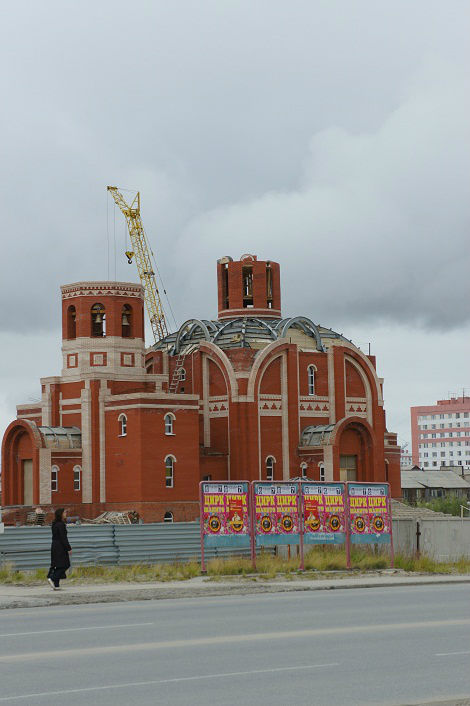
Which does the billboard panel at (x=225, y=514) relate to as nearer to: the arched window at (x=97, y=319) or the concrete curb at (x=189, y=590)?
the concrete curb at (x=189, y=590)

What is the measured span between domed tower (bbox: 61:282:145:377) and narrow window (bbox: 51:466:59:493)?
21.0 ft

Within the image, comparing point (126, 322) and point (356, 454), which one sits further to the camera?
point (356, 454)

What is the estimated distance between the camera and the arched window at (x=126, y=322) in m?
75.7

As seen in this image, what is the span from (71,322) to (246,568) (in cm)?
4484

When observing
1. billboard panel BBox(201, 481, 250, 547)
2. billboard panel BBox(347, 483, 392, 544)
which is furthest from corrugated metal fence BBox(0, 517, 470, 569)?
billboard panel BBox(347, 483, 392, 544)

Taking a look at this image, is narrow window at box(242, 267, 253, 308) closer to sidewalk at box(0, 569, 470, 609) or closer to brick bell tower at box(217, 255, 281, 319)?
brick bell tower at box(217, 255, 281, 319)

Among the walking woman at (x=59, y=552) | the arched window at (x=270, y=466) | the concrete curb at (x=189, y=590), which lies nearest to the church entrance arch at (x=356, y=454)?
the arched window at (x=270, y=466)

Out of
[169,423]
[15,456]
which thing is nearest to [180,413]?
[169,423]

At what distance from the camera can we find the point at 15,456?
74812 millimetres

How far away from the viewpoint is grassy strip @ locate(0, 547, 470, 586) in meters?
→ 31.6

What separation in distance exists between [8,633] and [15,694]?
19.2 ft

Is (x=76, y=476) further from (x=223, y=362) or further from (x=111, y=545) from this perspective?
(x=111, y=545)

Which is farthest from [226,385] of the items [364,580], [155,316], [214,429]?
[364,580]

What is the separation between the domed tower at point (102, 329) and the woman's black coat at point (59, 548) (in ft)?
151
